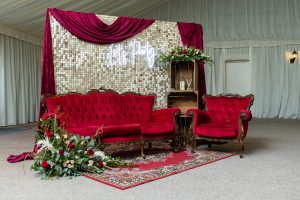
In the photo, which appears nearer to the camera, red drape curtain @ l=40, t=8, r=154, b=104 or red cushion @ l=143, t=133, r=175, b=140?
red cushion @ l=143, t=133, r=175, b=140

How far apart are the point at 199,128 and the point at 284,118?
7.34m

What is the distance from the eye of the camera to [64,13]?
5.76 metres

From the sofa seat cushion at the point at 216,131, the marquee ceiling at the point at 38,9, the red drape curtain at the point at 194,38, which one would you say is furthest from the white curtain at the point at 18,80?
the sofa seat cushion at the point at 216,131

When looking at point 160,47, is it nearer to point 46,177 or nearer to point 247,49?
point 46,177

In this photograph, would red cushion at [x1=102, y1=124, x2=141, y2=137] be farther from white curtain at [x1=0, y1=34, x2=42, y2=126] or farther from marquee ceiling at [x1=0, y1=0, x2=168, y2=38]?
white curtain at [x1=0, y1=34, x2=42, y2=126]

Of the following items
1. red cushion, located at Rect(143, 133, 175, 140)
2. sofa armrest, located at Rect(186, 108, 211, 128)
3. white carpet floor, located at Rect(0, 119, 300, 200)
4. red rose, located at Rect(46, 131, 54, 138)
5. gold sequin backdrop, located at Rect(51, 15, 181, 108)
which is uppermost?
gold sequin backdrop, located at Rect(51, 15, 181, 108)

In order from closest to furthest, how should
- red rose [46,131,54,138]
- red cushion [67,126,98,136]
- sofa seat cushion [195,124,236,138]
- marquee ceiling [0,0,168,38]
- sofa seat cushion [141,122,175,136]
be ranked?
red rose [46,131,54,138] → red cushion [67,126,98,136] → sofa seat cushion [141,122,175,136] → sofa seat cushion [195,124,236,138] → marquee ceiling [0,0,168,38]

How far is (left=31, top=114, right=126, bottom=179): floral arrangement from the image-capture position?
4.00 meters

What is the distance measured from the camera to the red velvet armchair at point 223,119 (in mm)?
5262

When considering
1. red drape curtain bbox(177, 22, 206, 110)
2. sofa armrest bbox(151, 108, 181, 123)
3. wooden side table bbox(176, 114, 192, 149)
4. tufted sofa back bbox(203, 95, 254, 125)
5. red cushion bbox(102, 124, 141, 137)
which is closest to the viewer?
red cushion bbox(102, 124, 141, 137)

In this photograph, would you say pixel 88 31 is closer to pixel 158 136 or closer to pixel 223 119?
pixel 158 136

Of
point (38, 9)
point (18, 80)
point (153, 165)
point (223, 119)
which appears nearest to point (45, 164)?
point (153, 165)

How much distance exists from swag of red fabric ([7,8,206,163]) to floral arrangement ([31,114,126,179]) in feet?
3.25

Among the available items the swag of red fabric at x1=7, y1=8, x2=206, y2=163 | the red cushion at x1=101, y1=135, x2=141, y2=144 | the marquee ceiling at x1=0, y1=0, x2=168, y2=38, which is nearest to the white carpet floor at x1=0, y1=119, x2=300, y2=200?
the red cushion at x1=101, y1=135, x2=141, y2=144
